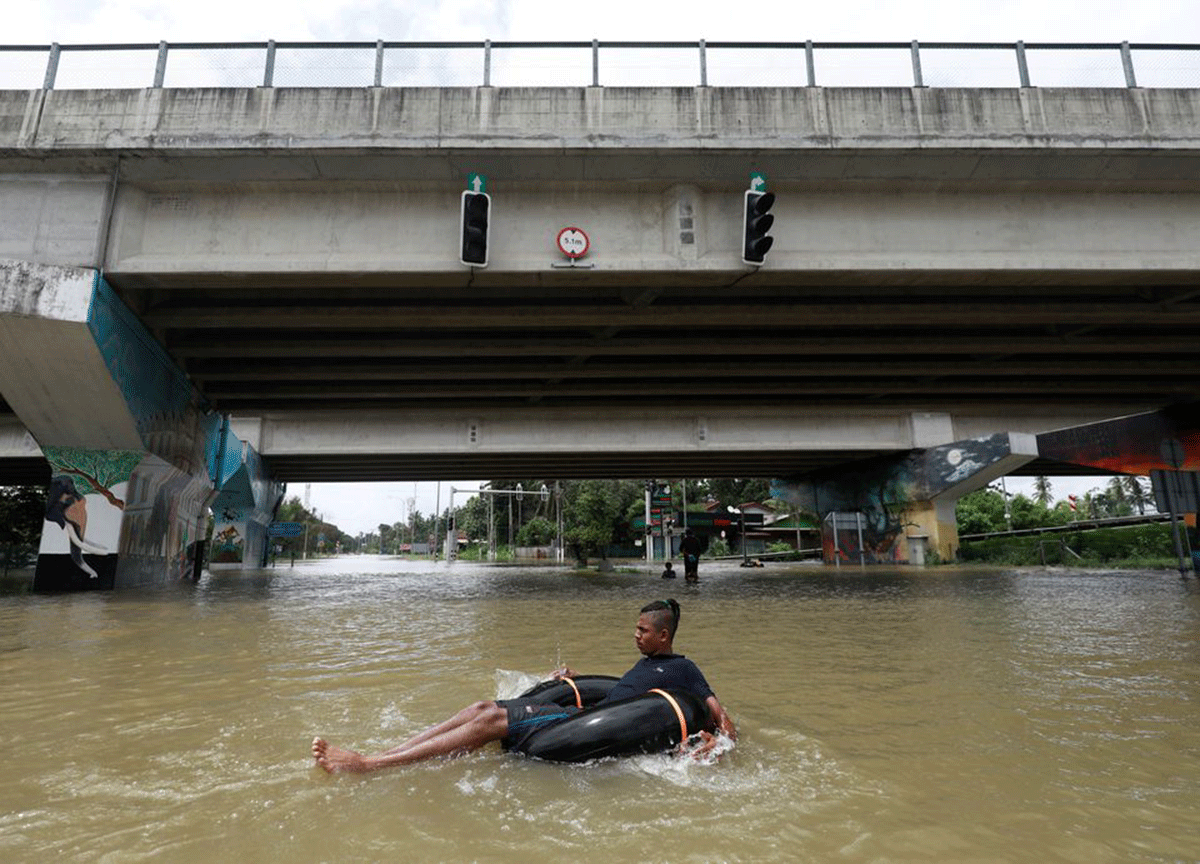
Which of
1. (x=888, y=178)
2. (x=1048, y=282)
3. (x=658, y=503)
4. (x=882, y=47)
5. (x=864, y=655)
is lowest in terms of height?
(x=864, y=655)

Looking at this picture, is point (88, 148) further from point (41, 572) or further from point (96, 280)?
point (41, 572)

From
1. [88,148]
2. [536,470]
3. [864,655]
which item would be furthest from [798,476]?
[88,148]

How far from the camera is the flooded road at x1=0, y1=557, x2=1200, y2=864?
2.57 meters

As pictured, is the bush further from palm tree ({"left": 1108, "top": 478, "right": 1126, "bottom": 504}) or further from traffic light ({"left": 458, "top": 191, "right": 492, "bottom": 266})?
→ palm tree ({"left": 1108, "top": 478, "right": 1126, "bottom": 504})

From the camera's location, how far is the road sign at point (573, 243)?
11.4 m

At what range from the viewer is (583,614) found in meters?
11.2

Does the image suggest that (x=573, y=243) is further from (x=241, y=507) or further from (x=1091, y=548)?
(x=1091, y=548)

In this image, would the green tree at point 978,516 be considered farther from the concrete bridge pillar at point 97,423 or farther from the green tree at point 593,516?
the concrete bridge pillar at point 97,423

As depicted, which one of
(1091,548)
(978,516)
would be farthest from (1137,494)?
(1091,548)

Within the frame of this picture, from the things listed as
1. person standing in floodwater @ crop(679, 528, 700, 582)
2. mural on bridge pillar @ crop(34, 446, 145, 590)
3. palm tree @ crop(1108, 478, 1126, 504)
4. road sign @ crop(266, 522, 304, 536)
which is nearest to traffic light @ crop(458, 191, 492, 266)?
mural on bridge pillar @ crop(34, 446, 145, 590)

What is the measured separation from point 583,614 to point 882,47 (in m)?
11.3

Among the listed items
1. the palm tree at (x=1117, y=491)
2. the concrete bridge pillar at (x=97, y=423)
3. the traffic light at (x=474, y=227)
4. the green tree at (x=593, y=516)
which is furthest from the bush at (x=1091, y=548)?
the palm tree at (x=1117, y=491)

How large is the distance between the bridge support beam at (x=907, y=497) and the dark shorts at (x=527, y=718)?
24.0m

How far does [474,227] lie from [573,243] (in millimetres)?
1686
